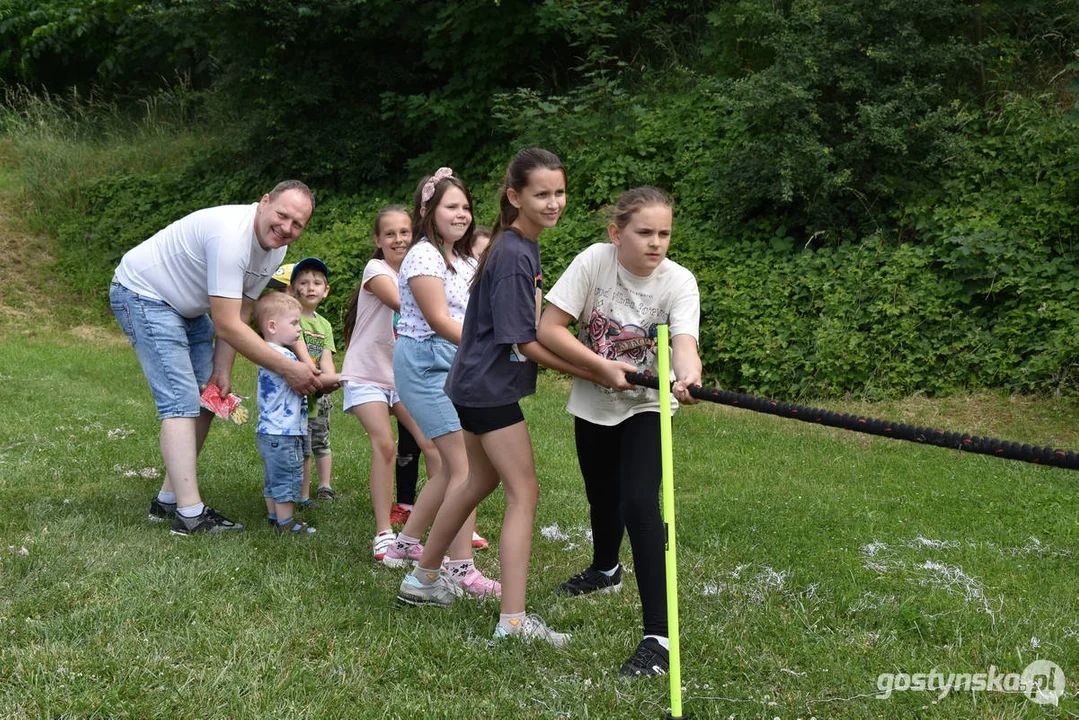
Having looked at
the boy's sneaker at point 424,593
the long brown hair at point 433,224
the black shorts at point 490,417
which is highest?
the long brown hair at point 433,224

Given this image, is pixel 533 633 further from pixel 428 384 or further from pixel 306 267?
pixel 306 267

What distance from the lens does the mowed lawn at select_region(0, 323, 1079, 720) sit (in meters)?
3.37

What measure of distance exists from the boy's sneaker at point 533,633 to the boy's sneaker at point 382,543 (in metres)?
1.32

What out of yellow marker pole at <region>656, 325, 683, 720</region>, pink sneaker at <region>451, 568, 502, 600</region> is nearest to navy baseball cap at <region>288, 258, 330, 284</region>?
pink sneaker at <region>451, 568, 502, 600</region>

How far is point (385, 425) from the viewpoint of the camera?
529cm

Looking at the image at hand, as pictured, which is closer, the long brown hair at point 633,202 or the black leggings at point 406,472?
the long brown hair at point 633,202

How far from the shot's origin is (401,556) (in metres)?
4.91

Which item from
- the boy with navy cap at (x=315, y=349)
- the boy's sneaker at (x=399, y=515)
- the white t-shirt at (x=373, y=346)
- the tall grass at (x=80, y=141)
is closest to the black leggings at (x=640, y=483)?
the white t-shirt at (x=373, y=346)

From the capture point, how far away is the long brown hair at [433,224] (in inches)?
183

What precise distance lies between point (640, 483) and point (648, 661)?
611 millimetres

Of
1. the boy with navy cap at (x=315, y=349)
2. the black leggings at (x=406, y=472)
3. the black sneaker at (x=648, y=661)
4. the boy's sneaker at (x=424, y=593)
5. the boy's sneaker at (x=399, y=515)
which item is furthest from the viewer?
the boy with navy cap at (x=315, y=349)

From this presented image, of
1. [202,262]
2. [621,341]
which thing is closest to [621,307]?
[621,341]

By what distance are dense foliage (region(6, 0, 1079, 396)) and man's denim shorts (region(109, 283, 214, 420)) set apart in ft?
17.3

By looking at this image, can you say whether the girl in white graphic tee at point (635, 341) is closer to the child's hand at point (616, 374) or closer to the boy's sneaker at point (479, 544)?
the child's hand at point (616, 374)
